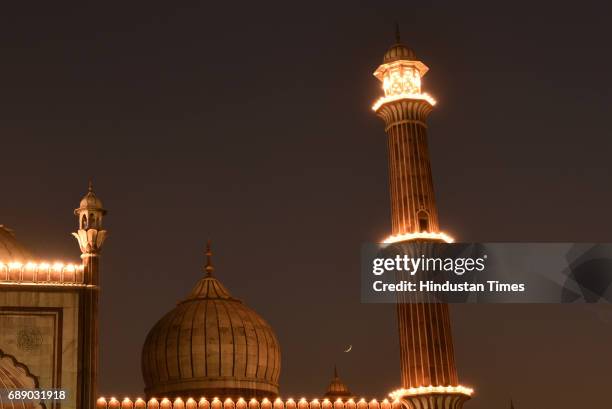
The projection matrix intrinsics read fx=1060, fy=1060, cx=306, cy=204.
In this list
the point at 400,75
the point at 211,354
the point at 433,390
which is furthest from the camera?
the point at 400,75

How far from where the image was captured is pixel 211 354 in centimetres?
3309

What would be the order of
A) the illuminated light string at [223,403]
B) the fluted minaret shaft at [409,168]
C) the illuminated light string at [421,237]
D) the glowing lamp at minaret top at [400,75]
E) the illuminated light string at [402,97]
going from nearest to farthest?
1. the illuminated light string at [223,403]
2. the illuminated light string at [421,237]
3. the fluted minaret shaft at [409,168]
4. the illuminated light string at [402,97]
5. the glowing lamp at minaret top at [400,75]

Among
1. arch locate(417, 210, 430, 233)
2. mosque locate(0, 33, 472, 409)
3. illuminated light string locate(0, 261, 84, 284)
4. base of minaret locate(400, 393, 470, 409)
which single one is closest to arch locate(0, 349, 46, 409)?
mosque locate(0, 33, 472, 409)

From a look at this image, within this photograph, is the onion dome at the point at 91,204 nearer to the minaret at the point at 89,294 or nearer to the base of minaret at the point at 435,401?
the minaret at the point at 89,294

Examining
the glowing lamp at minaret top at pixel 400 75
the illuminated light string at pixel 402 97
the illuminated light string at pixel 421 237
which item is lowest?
the illuminated light string at pixel 421 237

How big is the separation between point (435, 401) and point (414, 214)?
5.63 metres

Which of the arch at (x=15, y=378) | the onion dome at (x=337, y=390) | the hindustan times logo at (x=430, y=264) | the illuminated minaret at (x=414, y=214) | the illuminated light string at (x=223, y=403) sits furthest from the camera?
the onion dome at (x=337, y=390)

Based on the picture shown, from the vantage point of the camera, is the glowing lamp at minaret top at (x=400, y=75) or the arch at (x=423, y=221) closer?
the arch at (x=423, y=221)

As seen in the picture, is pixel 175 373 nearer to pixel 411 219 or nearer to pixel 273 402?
pixel 273 402

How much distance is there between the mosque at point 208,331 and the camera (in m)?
25.7

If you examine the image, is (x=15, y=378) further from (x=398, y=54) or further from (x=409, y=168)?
(x=398, y=54)

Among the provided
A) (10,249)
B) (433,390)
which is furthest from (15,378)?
(433,390)

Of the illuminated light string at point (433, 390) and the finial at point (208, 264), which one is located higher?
the finial at point (208, 264)

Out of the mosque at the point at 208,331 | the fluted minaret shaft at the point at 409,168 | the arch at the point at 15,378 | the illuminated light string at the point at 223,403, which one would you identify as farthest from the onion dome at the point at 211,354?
the arch at the point at 15,378
